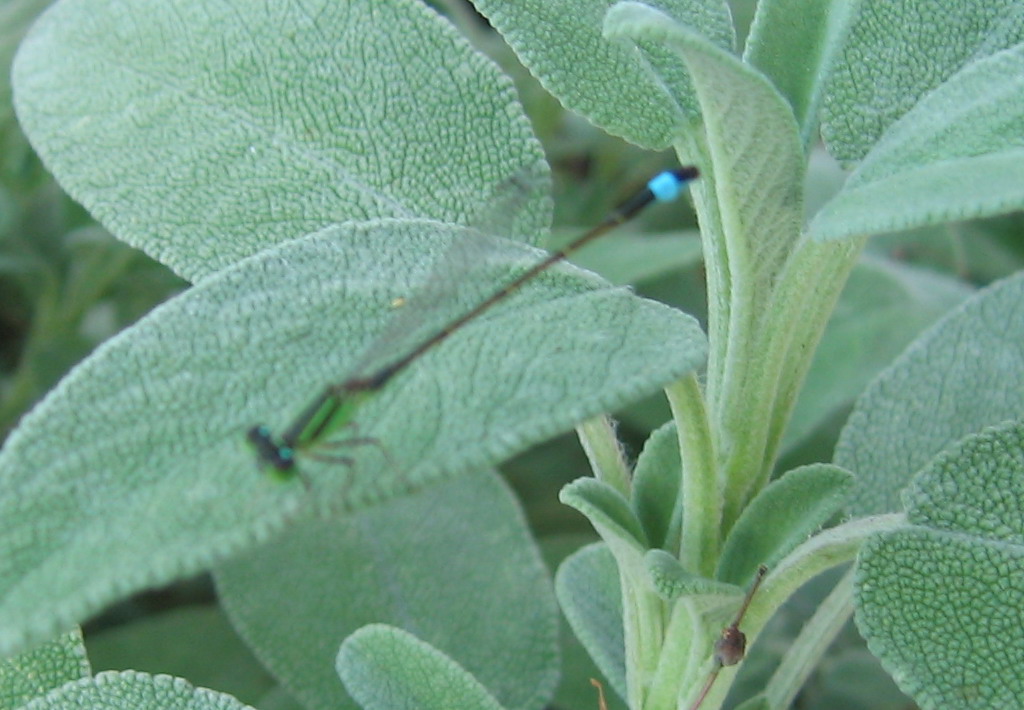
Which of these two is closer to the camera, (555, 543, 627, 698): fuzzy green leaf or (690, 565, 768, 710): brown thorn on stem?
(690, 565, 768, 710): brown thorn on stem

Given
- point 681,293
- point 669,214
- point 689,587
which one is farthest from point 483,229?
→ point 669,214

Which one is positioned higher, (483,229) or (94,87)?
(94,87)

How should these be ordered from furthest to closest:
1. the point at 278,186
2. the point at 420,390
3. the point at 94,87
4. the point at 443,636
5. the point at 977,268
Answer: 1. the point at 977,268
2. the point at 443,636
3. the point at 94,87
4. the point at 278,186
5. the point at 420,390

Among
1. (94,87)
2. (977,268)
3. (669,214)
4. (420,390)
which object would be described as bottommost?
(977,268)

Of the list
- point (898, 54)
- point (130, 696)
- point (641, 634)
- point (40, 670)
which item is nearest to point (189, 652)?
point (40, 670)

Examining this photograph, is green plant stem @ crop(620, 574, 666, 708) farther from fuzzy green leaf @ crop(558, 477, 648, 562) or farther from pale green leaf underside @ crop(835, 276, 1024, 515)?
pale green leaf underside @ crop(835, 276, 1024, 515)

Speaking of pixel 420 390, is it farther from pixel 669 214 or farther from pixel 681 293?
pixel 669 214

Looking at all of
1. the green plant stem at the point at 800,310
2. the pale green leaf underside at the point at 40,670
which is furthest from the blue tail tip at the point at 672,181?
the pale green leaf underside at the point at 40,670

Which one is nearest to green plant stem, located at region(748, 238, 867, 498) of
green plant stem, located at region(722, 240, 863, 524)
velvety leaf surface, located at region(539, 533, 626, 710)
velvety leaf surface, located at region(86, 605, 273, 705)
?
green plant stem, located at region(722, 240, 863, 524)
